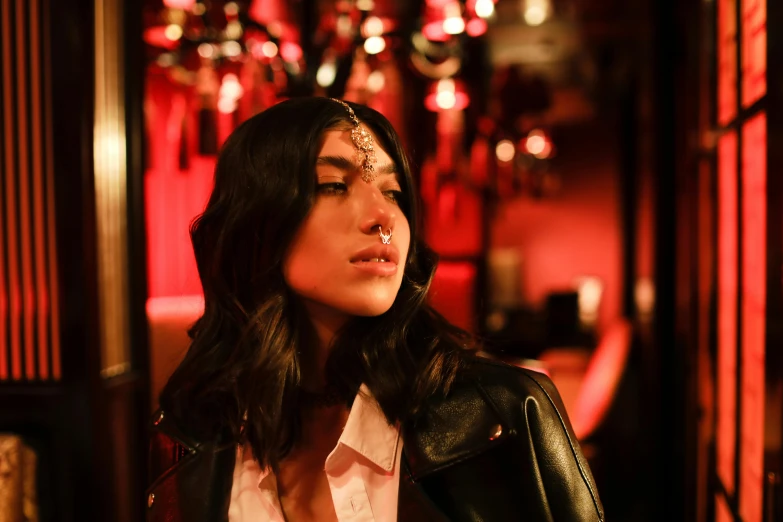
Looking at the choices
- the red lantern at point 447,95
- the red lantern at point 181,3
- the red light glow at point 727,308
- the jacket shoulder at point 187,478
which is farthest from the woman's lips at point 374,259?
the red lantern at point 447,95

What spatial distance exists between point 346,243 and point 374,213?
0.22 feet

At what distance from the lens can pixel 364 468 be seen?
1.11 m

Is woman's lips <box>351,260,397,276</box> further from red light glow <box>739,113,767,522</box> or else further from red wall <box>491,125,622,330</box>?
red wall <box>491,125,622,330</box>

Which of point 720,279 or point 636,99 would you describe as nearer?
point 720,279

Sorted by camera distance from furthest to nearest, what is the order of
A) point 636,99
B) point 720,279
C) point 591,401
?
point 636,99
point 591,401
point 720,279

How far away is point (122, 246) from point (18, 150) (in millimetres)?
600

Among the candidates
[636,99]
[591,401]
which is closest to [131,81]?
[591,401]

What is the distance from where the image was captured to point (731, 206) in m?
1.91

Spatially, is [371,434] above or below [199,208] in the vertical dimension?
below

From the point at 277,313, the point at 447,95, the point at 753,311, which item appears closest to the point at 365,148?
the point at 277,313

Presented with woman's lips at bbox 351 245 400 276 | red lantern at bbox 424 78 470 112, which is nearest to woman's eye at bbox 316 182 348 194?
woman's lips at bbox 351 245 400 276

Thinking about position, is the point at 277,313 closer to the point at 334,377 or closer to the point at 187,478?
the point at 334,377

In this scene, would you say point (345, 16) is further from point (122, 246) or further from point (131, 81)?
point (122, 246)

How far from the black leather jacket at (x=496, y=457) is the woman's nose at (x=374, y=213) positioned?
306mm
